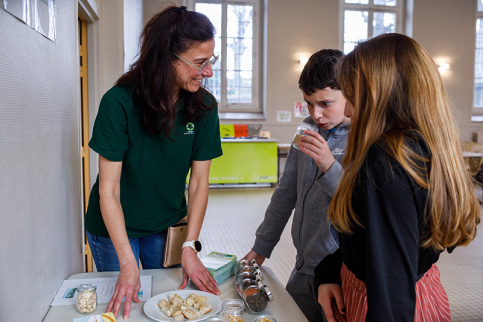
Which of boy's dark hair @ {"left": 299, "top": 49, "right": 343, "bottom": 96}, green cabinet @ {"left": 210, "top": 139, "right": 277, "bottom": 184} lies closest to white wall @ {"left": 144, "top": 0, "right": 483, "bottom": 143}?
green cabinet @ {"left": 210, "top": 139, "right": 277, "bottom": 184}

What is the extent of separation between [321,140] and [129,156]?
0.67 meters

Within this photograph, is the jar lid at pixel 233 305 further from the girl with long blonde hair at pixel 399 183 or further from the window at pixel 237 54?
the window at pixel 237 54

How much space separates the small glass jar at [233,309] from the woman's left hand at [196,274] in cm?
13

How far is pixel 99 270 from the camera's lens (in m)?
1.64

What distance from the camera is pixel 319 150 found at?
1.35 metres

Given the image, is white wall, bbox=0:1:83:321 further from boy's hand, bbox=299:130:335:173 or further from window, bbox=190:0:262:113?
window, bbox=190:0:262:113

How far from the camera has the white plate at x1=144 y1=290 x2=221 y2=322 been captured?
1175mm

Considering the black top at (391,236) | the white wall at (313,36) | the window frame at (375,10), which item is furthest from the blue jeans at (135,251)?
the window frame at (375,10)

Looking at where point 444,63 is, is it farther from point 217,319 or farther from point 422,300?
point 217,319

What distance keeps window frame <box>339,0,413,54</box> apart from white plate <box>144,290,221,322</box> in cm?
876

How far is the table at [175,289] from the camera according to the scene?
1215mm

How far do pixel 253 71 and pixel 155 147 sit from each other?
26.3ft

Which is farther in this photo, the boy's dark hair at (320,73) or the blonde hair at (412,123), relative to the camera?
the boy's dark hair at (320,73)

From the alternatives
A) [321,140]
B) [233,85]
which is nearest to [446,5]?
[233,85]
